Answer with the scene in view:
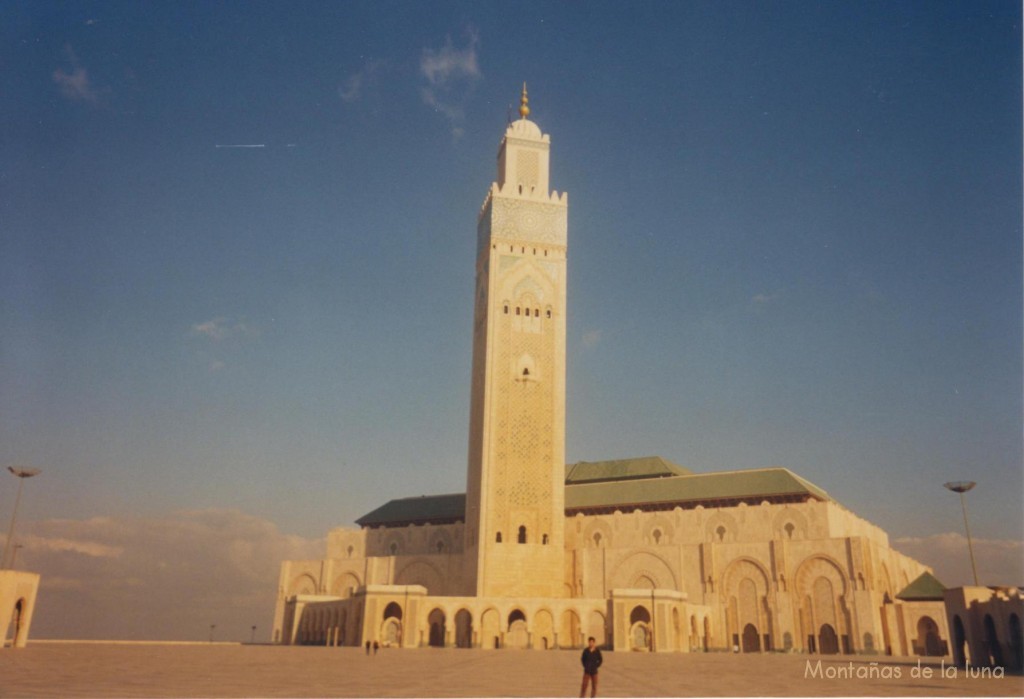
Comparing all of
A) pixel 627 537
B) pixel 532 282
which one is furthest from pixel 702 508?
pixel 532 282

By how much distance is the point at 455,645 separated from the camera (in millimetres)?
35125

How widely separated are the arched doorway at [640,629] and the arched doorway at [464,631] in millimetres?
6580

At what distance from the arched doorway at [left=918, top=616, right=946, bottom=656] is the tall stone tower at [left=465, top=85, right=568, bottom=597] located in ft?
49.5

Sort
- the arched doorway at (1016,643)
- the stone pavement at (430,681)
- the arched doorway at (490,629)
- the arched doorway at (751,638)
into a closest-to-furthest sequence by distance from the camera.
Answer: the stone pavement at (430,681), the arched doorway at (1016,643), the arched doorway at (490,629), the arched doorway at (751,638)

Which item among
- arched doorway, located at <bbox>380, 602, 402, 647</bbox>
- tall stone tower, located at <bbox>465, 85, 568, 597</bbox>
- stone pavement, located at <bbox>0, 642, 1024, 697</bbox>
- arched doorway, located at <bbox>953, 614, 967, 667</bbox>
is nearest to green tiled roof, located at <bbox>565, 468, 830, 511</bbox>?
tall stone tower, located at <bbox>465, 85, 568, 597</bbox>

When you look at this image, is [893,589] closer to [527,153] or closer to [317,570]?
[527,153]

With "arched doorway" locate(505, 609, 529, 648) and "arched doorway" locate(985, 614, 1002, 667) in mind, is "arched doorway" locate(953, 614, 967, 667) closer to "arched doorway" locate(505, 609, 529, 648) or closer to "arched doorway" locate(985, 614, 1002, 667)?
"arched doorway" locate(985, 614, 1002, 667)

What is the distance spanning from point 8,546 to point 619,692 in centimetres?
2113

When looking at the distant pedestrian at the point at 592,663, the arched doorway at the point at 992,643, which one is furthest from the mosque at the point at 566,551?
the distant pedestrian at the point at 592,663

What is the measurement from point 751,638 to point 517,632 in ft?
35.8

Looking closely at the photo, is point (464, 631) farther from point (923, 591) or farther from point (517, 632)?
point (923, 591)

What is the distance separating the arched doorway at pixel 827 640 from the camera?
35844 millimetres

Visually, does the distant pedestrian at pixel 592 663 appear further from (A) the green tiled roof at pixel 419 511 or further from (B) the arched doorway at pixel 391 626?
(A) the green tiled roof at pixel 419 511

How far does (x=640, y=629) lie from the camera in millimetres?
A: 35000
